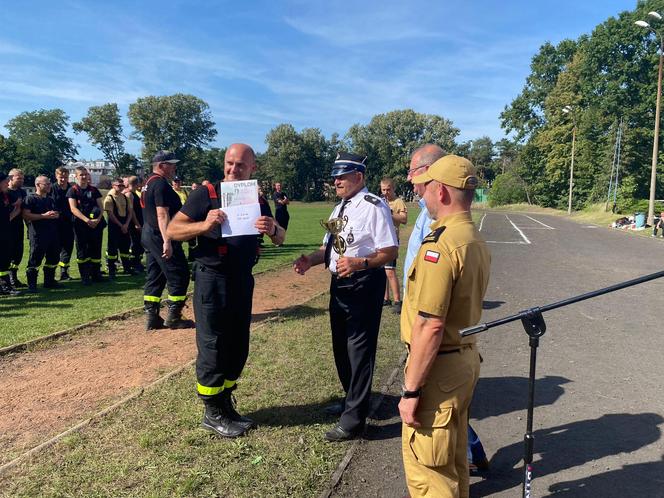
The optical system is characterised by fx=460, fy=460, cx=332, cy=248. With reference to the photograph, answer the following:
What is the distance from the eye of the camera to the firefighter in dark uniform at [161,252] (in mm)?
6324

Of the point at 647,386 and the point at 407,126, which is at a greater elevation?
the point at 407,126

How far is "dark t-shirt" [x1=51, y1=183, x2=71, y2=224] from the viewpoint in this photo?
977 centimetres

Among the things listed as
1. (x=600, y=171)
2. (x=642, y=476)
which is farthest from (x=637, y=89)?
(x=642, y=476)

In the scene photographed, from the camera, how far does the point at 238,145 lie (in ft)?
12.5

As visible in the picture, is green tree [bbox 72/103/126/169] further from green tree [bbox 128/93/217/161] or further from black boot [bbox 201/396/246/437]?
black boot [bbox 201/396/246/437]

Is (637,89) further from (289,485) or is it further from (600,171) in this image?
(289,485)

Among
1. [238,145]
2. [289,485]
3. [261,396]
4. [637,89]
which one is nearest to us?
[289,485]

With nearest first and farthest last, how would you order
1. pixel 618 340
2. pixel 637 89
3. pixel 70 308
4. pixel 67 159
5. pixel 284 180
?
pixel 618 340 → pixel 70 308 → pixel 637 89 → pixel 284 180 → pixel 67 159

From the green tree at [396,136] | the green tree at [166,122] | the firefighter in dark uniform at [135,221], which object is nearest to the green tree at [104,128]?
the green tree at [166,122]

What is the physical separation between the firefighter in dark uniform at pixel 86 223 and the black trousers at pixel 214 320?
23.4 feet

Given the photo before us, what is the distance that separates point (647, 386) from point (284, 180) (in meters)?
72.4

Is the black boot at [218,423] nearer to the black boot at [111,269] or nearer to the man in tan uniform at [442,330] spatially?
the man in tan uniform at [442,330]

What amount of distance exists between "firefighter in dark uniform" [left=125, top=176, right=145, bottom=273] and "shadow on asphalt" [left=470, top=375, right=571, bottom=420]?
9233 mm

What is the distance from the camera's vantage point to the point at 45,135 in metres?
94.4
